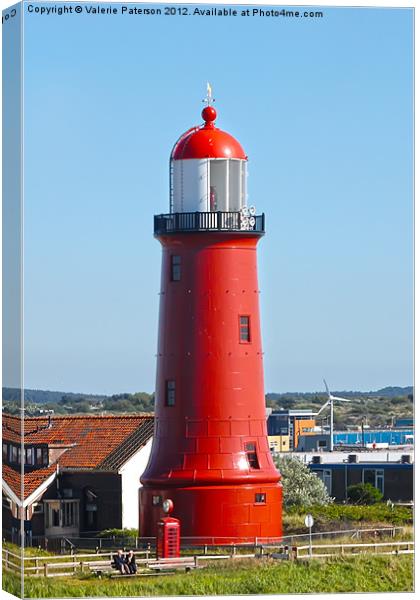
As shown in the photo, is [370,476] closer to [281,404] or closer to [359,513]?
[359,513]

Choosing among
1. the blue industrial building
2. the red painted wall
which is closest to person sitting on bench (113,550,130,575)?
the red painted wall

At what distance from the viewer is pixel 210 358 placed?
133ft

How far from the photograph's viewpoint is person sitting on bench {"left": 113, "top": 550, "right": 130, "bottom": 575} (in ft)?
122

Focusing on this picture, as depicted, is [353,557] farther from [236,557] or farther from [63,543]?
[63,543]

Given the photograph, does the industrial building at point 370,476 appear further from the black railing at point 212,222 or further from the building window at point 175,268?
the black railing at point 212,222

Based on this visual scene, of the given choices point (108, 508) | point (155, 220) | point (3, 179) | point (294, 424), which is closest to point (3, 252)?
point (3, 179)

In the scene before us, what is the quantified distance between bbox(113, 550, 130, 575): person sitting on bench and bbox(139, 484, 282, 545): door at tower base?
255 centimetres

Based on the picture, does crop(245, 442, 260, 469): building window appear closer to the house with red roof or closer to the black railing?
the house with red roof

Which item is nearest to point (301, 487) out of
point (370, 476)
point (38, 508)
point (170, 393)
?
point (370, 476)

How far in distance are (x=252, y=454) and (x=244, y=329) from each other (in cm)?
235

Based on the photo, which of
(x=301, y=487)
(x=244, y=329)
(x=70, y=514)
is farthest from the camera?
(x=301, y=487)

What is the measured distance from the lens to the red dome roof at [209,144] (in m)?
40.0

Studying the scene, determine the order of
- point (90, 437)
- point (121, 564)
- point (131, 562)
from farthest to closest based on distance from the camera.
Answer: point (90, 437) → point (131, 562) → point (121, 564)

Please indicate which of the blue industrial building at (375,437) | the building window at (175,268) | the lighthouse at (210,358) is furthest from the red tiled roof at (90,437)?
the blue industrial building at (375,437)
